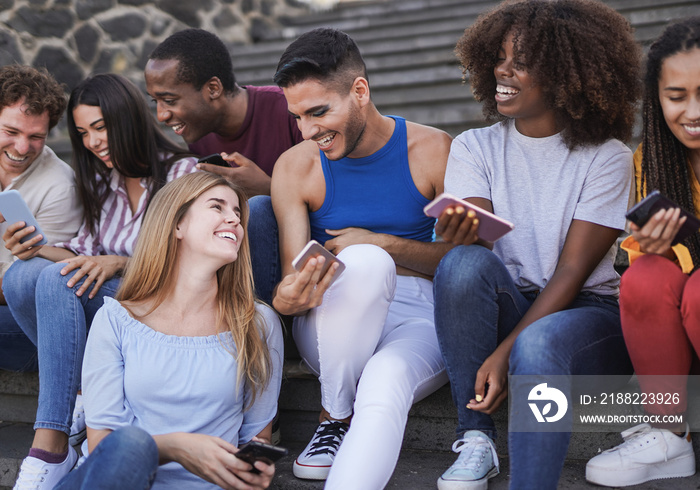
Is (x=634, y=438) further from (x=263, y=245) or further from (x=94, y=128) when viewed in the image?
(x=94, y=128)

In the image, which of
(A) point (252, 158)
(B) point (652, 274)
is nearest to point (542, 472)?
(B) point (652, 274)

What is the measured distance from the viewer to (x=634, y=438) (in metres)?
1.71

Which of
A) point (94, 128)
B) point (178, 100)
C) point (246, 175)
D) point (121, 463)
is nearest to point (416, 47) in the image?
point (178, 100)

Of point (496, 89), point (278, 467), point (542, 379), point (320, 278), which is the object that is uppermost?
point (496, 89)

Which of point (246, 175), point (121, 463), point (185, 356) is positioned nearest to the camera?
point (121, 463)

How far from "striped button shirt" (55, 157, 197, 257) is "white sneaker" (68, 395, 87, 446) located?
493mm

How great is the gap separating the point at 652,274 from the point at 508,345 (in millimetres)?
366

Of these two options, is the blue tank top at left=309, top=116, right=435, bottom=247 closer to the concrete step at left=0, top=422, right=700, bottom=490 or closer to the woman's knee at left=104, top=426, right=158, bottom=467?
the concrete step at left=0, top=422, right=700, bottom=490

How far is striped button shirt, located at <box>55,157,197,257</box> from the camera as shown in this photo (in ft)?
7.57

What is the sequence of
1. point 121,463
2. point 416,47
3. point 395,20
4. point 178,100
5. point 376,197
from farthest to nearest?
point 395,20 < point 416,47 < point 178,100 < point 376,197 < point 121,463

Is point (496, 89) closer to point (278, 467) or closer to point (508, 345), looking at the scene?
point (508, 345)

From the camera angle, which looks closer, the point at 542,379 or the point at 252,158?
the point at 542,379

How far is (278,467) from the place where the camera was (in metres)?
1.90

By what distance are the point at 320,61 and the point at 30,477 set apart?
1.38 m
